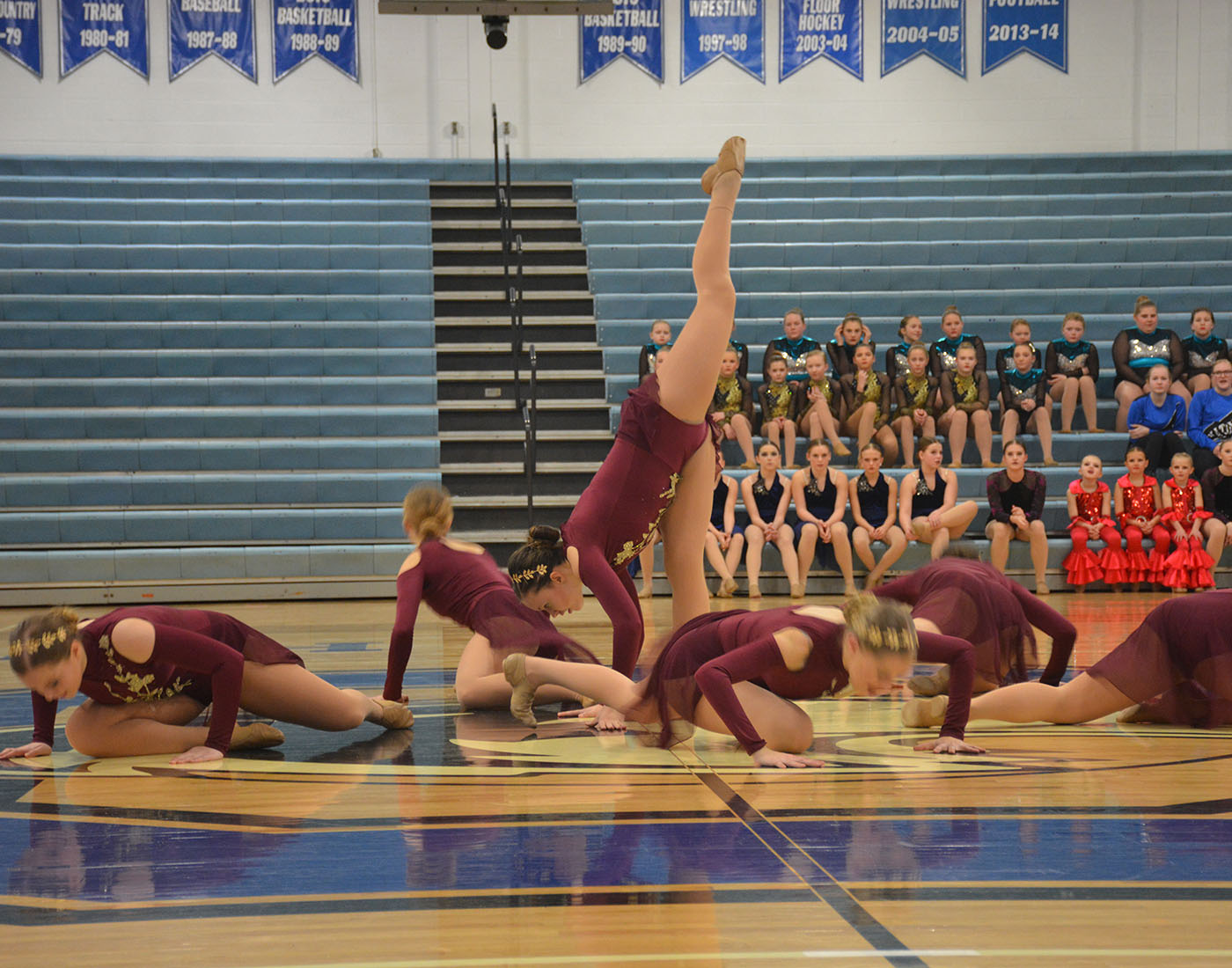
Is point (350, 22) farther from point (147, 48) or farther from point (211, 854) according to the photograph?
point (211, 854)

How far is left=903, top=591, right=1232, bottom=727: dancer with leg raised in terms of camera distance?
11.3 feet

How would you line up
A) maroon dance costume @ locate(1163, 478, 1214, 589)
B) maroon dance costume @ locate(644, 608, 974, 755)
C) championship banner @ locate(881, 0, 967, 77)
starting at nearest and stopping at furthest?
1. maroon dance costume @ locate(644, 608, 974, 755)
2. maroon dance costume @ locate(1163, 478, 1214, 589)
3. championship banner @ locate(881, 0, 967, 77)

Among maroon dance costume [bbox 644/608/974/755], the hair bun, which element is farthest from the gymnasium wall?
maroon dance costume [bbox 644/608/974/755]

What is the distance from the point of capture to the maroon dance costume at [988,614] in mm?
3873

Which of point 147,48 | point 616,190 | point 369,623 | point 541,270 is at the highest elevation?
point 147,48

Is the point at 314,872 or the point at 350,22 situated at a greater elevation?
the point at 350,22

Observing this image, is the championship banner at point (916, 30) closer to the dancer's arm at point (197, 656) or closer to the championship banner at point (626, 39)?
the championship banner at point (626, 39)

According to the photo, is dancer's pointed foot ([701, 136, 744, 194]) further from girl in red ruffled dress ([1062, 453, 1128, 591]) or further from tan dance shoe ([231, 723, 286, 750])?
girl in red ruffled dress ([1062, 453, 1128, 591])

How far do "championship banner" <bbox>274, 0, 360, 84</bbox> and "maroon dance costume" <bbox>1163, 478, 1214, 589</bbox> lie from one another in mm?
9952

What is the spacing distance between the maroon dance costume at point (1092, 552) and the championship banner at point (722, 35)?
7523 millimetres

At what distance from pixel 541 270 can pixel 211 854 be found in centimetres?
949

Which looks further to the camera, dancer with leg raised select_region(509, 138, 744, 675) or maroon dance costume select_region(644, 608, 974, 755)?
dancer with leg raised select_region(509, 138, 744, 675)

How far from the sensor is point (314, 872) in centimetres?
234

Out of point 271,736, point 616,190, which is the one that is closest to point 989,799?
point 271,736
